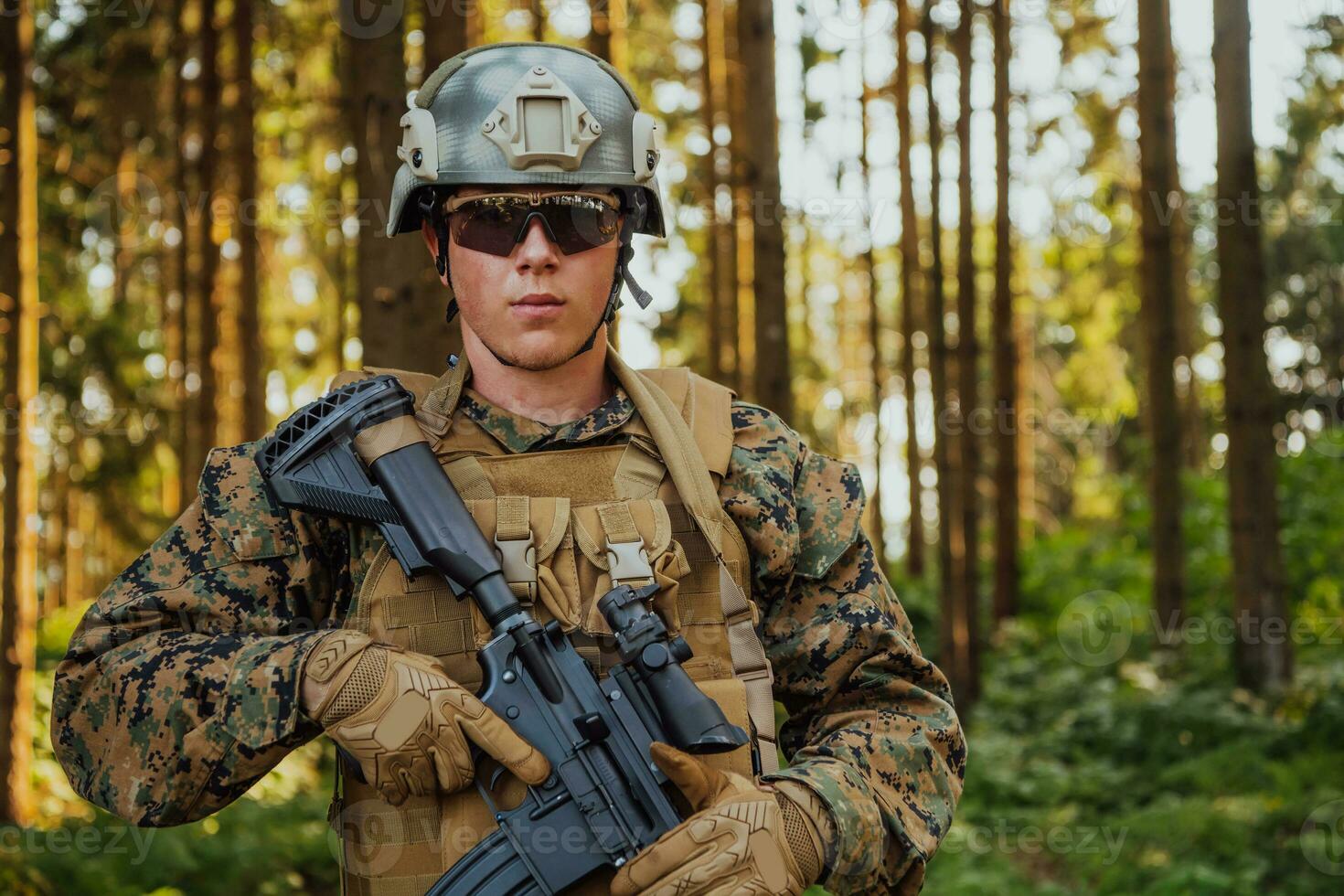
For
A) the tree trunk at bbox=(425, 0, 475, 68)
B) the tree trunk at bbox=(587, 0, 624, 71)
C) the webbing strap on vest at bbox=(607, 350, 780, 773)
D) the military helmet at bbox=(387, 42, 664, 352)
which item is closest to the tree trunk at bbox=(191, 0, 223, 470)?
the tree trunk at bbox=(587, 0, 624, 71)

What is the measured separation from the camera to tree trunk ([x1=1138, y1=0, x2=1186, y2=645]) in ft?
36.8

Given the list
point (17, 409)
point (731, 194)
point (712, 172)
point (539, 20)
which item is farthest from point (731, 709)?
point (712, 172)

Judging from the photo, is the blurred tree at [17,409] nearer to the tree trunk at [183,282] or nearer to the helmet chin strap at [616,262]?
the tree trunk at [183,282]

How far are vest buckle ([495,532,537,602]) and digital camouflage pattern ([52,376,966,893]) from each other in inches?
9.7

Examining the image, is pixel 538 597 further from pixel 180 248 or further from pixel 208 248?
pixel 180 248

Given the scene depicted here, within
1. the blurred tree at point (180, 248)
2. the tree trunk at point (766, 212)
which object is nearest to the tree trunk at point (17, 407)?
the tree trunk at point (766, 212)

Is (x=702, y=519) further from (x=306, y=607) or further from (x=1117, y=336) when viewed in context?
(x=1117, y=336)

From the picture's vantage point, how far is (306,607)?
255 centimetres

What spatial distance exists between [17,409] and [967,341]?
9024 mm

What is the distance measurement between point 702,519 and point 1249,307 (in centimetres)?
837

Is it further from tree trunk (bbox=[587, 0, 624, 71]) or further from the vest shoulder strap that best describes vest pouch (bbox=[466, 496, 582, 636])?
tree trunk (bbox=[587, 0, 624, 71])

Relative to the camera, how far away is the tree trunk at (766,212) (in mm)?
8242

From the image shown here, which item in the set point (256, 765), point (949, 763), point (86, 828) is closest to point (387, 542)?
point (256, 765)

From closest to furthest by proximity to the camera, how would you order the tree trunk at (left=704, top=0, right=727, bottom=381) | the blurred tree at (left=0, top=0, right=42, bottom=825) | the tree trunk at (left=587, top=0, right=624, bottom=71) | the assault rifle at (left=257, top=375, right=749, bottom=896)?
the assault rifle at (left=257, top=375, right=749, bottom=896)
the blurred tree at (left=0, top=0, right=42, bottom=825)
the tree trunk at (left=587, top=0, right=624, bottom=71)
the tree trunk at (left=704, top=0, right=727, bottom=381)
